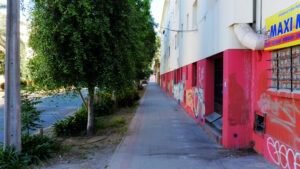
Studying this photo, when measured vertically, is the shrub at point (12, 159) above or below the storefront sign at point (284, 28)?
below

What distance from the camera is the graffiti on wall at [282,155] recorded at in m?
7.25

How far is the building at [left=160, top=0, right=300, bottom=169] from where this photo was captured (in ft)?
24.8

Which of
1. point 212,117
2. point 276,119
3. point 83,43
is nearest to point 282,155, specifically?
point 276,119

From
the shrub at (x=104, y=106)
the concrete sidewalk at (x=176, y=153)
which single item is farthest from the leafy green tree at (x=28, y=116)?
the shrub at (x=104, y=106)

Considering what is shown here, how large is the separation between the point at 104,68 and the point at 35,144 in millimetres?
3007

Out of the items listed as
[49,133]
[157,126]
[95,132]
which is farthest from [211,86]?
[49,133]

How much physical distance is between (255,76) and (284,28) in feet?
8.64

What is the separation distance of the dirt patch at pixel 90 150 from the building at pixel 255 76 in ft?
9.09

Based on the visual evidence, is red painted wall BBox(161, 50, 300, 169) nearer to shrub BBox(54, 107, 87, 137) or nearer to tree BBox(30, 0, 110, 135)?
tree BBox(30, 0, 110, 135)

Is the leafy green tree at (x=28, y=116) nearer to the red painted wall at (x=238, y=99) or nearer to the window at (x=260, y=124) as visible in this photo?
the red painted wall at (x=238, y=99)

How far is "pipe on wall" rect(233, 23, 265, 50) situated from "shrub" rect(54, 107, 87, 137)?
235 inches

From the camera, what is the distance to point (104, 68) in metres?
11.9

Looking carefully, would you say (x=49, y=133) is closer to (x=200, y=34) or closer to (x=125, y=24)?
(x=125, y=24)

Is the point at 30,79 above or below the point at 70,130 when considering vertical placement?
above
